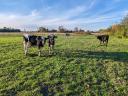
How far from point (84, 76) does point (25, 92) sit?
4401 millimetres

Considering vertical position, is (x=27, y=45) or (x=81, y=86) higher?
(x=27, y=45)

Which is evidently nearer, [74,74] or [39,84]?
[39,84]

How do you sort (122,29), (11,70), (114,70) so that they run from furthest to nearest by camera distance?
(122,29), (114,70), (11,70)

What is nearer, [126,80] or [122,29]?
[126,80]

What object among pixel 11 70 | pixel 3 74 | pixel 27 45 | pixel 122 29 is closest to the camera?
pixel 3 74

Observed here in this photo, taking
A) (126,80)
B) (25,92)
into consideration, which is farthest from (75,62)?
(25,92)

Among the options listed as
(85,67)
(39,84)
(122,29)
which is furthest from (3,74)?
(122,29)

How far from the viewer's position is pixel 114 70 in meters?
17.1

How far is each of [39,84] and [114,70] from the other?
6.31 meters

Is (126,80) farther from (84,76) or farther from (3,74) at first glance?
(3,74)

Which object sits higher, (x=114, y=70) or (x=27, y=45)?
(x=27, y=45)

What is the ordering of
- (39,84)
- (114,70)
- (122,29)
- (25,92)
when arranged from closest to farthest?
(25,92), (39,84), (114,70), (122,29)

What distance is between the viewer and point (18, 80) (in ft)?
44.0

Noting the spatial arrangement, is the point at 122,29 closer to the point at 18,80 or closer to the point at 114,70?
the point at 114,70
